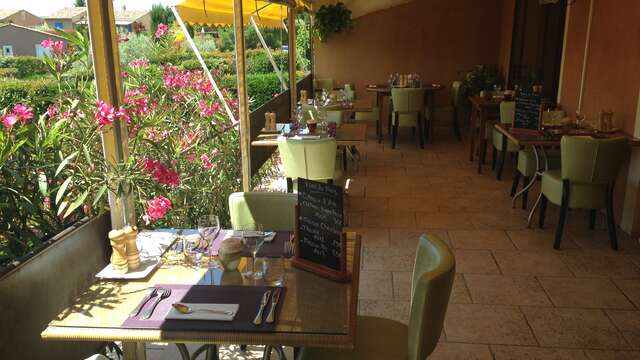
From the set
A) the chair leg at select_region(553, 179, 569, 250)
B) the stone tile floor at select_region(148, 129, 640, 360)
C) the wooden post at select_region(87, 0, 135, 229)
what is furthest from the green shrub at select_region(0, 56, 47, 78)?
the chair leg at select_region(553, 179, 569, 250)

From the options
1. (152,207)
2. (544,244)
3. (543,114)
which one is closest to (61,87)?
(152,207)

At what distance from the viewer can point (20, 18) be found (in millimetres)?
2387

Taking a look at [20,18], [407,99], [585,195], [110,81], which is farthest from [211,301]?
[407,99]

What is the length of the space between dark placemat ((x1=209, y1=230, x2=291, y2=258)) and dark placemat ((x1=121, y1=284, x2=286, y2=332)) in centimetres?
31

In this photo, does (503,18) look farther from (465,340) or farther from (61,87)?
(61,87)

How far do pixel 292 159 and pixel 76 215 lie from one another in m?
2.21

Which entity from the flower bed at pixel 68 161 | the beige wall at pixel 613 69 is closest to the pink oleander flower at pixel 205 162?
the flower bed at pixel 68 161

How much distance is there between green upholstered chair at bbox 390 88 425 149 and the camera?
811 cm

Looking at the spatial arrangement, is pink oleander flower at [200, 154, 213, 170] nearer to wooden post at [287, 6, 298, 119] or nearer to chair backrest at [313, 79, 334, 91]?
wooden post at [287, 6, 298, 119]

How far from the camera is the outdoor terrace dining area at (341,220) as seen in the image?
1958 millimetres

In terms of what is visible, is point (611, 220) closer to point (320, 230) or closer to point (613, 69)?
point (613, 69)

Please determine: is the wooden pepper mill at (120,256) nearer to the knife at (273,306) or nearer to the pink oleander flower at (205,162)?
the knife at (273,306)

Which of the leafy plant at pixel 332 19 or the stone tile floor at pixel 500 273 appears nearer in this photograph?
the stone tile floor at pixel 500 273

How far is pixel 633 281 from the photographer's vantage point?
151 inches
